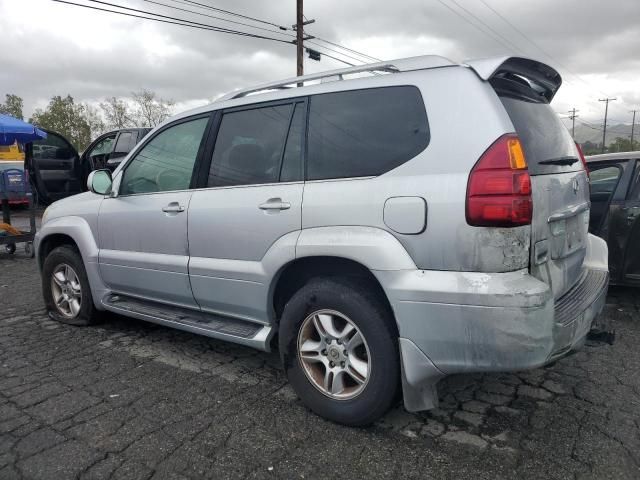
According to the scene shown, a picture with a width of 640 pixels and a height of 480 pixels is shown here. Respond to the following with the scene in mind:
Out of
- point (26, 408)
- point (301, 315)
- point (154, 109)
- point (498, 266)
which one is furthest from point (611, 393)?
point (154, 109)

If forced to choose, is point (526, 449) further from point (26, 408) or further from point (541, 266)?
point (26, 408)

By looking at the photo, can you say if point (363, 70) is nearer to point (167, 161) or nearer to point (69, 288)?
point (167, 161)

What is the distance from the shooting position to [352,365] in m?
2.65

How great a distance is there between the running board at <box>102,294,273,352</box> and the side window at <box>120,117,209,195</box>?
2.86ft

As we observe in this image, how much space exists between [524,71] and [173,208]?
92.8 inches

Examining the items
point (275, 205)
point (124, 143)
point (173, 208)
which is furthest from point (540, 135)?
point (124, 143)

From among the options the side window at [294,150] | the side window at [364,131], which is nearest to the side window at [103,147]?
the side window at [294,150]

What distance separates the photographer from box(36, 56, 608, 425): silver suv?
2.24 metres

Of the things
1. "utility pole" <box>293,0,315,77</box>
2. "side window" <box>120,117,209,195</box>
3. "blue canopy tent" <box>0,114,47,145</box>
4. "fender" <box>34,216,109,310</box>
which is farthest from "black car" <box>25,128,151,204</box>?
"utility pole" <box>293,0,315,77</box>

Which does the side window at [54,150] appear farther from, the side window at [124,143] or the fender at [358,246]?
the fender at [358,246]

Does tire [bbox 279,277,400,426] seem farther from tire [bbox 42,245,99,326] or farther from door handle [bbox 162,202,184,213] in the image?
tire [bbox 42,245,99,326]

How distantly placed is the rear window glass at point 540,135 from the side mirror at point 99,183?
3.06 metres

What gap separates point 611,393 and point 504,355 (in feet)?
4.45

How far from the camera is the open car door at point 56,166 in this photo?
28.1 feet
